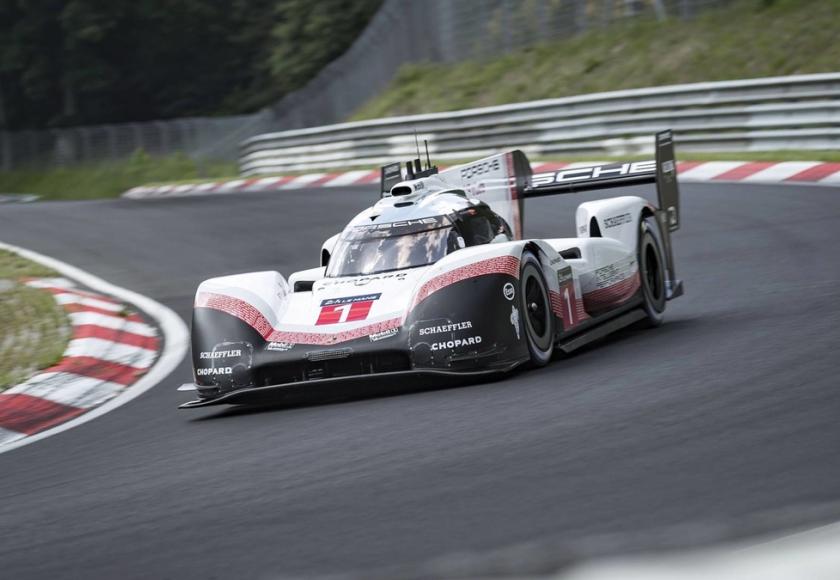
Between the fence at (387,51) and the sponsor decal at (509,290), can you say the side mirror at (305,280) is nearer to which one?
the sponsor decal at (509,290)

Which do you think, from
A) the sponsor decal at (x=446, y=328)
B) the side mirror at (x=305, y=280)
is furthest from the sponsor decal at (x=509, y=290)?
the side mirror at (x=305, y=280)

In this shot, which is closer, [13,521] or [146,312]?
[13,521]

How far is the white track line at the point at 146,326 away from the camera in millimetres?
7430

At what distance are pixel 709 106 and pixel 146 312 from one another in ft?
33.2

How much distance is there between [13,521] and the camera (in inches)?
205

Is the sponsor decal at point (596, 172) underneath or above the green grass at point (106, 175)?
underneath

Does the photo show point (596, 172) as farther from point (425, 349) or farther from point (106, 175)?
point (106, 175)

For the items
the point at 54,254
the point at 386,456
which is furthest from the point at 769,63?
the point at 386,456

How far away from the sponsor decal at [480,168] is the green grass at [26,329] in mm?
3059

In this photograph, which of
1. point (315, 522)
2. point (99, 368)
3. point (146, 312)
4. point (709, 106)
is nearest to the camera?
point (315, 522)

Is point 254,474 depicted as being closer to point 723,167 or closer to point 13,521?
point 13,521

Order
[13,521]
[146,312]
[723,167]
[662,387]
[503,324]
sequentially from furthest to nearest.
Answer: [723,167], [146,312], [503,324], [662,387], [13,521]

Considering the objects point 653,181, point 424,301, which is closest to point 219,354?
point 424,301

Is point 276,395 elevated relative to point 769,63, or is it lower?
lower
